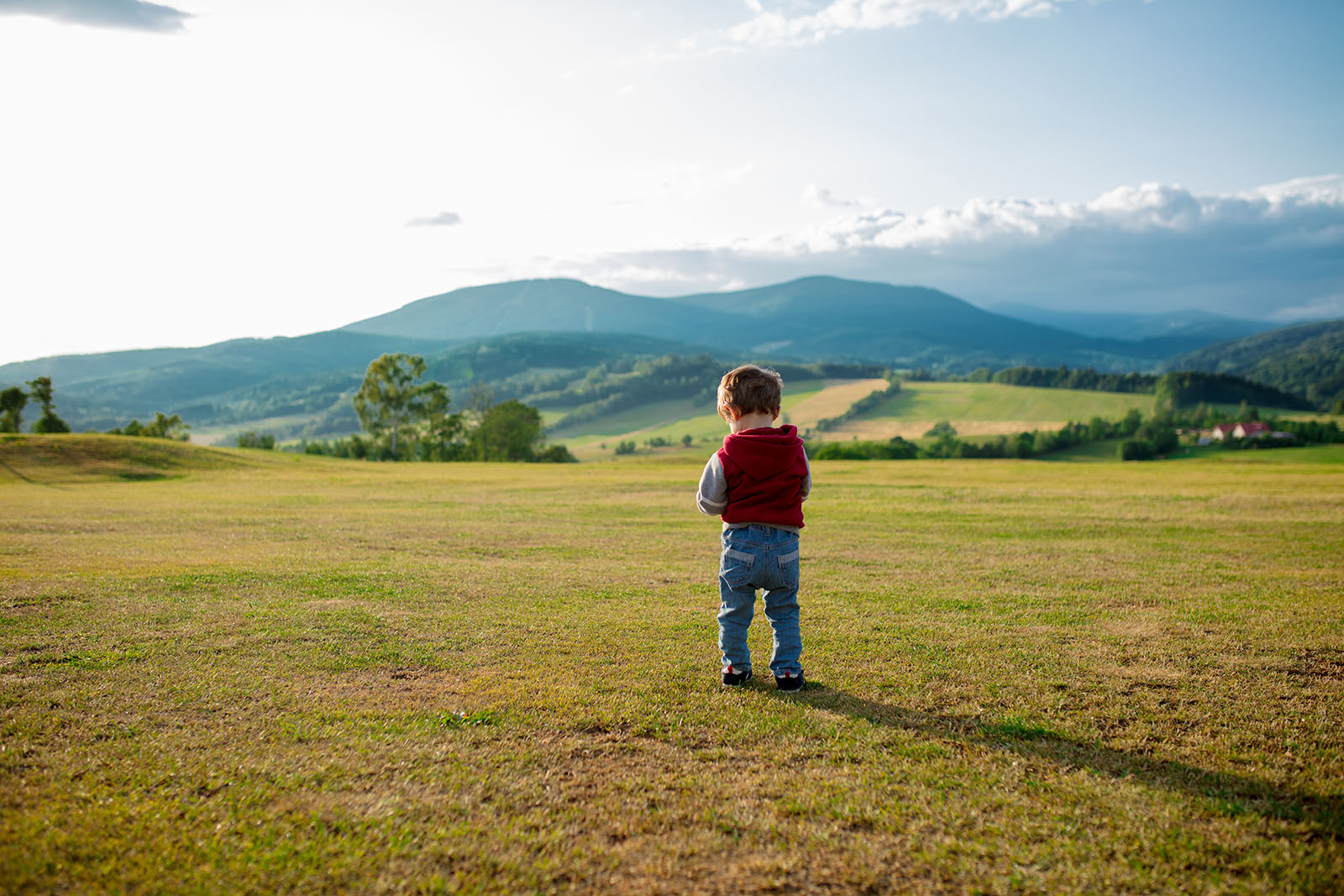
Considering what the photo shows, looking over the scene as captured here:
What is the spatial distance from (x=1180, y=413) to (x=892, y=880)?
137 m

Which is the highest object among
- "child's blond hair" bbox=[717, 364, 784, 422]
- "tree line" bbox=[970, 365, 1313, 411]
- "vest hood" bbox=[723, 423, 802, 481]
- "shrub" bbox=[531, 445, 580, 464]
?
"tree line" bbox=[970, 365, 1313, 411]

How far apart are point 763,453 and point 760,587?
1.20 m

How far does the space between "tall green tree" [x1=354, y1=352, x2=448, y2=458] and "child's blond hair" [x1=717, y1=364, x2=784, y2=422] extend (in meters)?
81.9

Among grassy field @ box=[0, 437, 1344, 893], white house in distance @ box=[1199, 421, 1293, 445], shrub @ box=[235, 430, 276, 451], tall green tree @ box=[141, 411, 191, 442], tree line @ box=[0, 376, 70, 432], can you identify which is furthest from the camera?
shrub @ box=[235, 430, 276, 451]

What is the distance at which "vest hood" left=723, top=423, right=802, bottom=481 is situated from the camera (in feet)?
20.8

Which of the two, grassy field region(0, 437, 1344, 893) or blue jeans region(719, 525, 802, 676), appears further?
blue jeans region(719, 525, 802, 676)

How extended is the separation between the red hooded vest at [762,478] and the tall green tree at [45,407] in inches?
2906

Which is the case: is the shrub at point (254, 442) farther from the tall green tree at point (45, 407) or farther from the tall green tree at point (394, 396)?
the tall green tree at point (45, 407)

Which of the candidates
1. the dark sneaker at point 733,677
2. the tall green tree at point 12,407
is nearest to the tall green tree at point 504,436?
the tall green tree at point 12,407

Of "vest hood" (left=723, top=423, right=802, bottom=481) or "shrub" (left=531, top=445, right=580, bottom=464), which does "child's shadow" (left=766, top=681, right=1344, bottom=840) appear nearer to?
"vest hood" (left=723, top=423, right=802, bottom=481)

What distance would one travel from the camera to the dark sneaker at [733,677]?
627 centimetres

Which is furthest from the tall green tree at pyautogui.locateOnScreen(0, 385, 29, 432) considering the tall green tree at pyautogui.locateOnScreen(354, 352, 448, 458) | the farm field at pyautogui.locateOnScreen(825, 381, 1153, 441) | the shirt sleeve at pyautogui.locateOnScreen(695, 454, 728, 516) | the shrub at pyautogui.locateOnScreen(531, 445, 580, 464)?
the farm field at pyautogui.locateOnScreen(825, 381, 1153, 441)

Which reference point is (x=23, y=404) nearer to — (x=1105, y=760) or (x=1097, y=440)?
(x=1105, y=760)

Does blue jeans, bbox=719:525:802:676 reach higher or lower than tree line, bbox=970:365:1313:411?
lower
